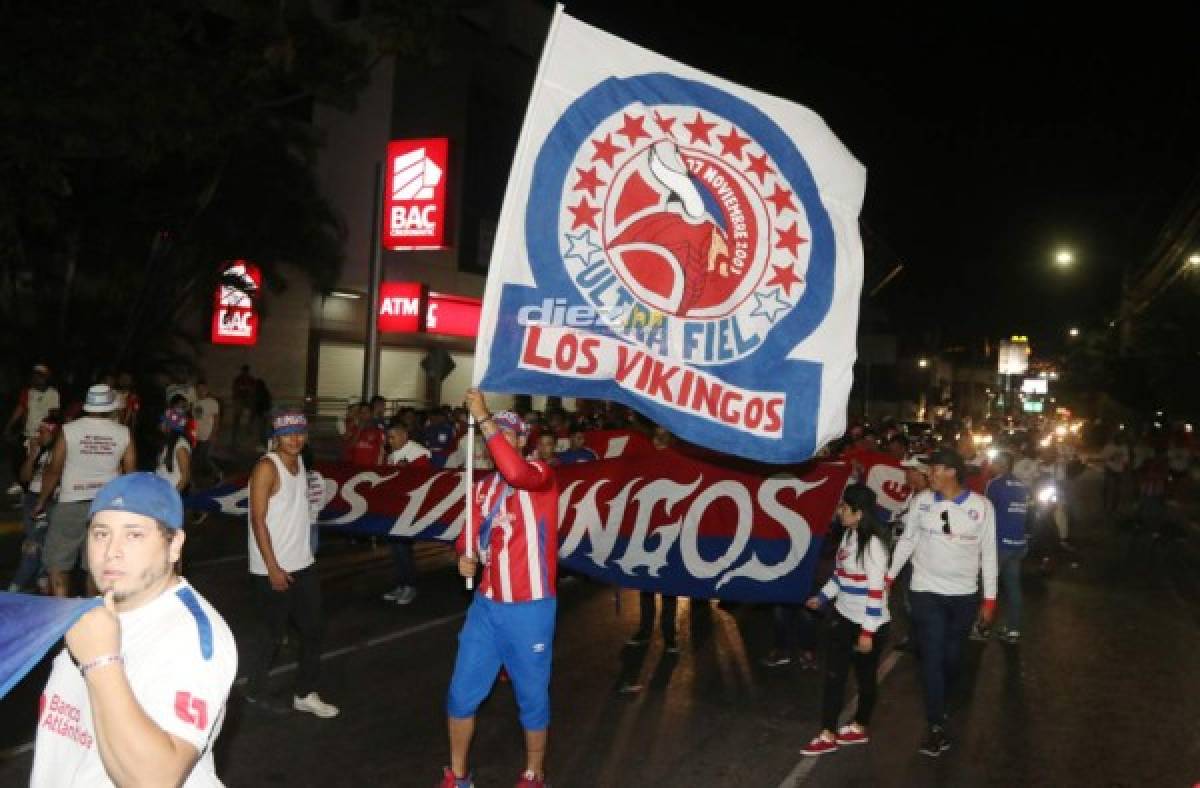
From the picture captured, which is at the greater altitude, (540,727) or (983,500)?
(983,500)

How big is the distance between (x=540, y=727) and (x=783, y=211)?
2.88 metres

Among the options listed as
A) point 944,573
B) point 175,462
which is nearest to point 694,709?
point 944,573

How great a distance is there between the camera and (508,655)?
16.4 ft

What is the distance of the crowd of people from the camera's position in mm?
2246

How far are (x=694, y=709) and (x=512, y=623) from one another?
2390 mm

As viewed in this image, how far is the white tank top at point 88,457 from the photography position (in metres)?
7.59

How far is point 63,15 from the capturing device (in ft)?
37.2

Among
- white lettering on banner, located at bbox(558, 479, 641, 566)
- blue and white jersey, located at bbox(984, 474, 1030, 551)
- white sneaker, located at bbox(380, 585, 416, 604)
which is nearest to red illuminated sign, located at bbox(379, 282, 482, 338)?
white sneaker, located at bbox(380, 585, 416, 604)

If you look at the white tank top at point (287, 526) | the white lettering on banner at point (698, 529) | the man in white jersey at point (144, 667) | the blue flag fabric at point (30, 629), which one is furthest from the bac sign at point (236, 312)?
the man in white jersey at point (144, 667)

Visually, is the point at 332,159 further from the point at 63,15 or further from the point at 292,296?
the point at 63,15

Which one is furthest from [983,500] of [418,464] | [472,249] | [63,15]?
→ [472,249]

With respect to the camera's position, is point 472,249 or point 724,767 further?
point 472,249

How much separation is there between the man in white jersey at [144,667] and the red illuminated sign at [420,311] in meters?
24.0

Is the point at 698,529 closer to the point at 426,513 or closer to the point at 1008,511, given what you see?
the point at 426,513
